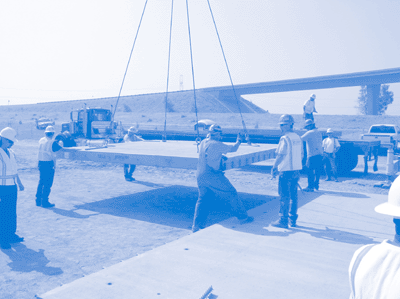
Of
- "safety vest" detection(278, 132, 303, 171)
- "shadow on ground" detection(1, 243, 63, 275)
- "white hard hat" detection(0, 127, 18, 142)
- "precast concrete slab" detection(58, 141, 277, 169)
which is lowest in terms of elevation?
"shadow on ground" detection(1, 243, 63, 275)

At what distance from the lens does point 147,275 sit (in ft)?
13.5

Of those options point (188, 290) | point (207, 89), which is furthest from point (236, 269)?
point (207, 89)

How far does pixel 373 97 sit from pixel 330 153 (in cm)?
4215

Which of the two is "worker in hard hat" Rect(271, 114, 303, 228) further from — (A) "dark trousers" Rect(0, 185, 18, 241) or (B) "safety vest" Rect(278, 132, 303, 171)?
(A) "dark trousers" Rect(0, 185, 18, 241)

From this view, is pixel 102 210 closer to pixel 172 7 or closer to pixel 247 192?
pixel 247 192

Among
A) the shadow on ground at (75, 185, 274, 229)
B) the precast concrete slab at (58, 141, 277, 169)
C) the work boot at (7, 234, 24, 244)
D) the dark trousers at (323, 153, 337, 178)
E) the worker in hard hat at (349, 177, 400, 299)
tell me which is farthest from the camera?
the dark trousers at (323, 153, 337, 178)

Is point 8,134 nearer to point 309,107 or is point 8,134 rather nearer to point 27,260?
point 27,260

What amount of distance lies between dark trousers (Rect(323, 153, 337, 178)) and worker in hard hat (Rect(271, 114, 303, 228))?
793 cm

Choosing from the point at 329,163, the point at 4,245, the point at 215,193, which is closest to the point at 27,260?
the point at 4,245

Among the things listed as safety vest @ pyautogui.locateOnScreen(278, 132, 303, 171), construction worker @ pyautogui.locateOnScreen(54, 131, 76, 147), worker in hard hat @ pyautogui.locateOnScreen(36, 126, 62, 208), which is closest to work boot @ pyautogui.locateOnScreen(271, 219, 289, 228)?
safety vest @ pyautogui.locateOnScreen(278, 132, 303, 171)

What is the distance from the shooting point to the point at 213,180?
6.37 metres

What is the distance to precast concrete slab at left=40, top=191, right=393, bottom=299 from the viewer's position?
3736 millimetres

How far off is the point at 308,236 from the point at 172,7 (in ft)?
23.5

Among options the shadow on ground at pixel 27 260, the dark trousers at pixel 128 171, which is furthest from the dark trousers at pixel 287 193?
the dark trousers at pixel 128 171
